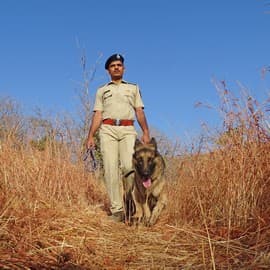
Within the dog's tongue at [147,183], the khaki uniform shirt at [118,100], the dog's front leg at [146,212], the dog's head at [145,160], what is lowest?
the dog's front leg at [146,212]

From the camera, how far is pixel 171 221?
4.73m

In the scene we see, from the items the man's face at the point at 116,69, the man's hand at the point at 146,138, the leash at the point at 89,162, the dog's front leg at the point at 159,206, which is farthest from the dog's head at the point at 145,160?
the leash at the point at 89,162

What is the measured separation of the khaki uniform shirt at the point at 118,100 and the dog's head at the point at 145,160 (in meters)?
0.48

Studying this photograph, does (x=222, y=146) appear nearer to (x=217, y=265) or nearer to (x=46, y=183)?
(x=217, y=265)

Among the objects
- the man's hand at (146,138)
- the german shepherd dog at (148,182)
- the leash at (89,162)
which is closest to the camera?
the german shepherd dog at (148,182)

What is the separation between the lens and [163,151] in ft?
20.9

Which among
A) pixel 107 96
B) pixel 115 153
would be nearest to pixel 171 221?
pixel 115 153

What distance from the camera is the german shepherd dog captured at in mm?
5363

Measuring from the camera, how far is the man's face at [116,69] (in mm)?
5621

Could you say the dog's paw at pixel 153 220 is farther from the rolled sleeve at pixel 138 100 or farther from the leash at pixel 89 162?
Result: the leash at pixel 89 162

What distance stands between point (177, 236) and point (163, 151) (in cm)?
273

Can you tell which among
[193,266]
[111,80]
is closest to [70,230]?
[193,266]

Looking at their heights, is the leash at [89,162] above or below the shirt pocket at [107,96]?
below

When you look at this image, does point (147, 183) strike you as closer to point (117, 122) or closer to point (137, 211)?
point (137, 211)
